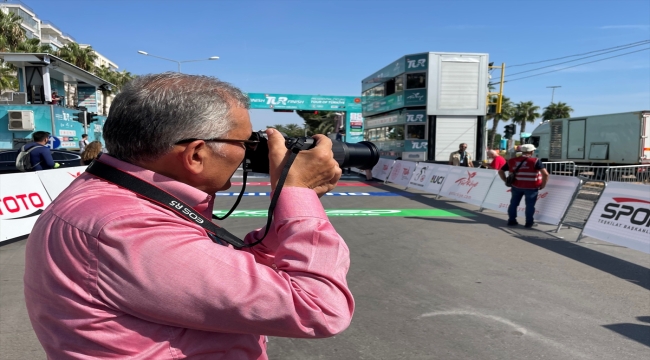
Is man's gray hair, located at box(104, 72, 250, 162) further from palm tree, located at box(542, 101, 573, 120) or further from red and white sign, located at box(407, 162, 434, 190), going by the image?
palm tree, located at box(542, 101, 573, 120)

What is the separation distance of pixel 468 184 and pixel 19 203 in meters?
Answer: 9.71

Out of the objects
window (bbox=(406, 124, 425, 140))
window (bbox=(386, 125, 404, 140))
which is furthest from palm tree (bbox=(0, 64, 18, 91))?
window (bbox=(406, 124, 425, 140))

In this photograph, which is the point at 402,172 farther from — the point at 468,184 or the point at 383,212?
the point at 383,212

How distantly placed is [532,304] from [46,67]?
23.5m

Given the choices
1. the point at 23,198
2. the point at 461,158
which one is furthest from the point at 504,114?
the point at 23,198

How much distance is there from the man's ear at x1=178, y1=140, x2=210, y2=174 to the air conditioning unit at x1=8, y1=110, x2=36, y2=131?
21.6 metres

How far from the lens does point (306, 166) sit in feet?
4.08

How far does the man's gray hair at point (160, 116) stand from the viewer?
1.16 m

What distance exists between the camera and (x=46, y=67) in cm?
2153

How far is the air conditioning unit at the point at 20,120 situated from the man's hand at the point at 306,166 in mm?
21606

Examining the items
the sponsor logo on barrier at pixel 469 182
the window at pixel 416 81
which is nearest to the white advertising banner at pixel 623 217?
the sponsor logo on barrier at pixel 469 182

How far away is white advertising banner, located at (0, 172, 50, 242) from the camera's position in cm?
729

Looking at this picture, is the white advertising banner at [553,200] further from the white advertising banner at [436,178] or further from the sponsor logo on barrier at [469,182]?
the white advertising banner at [436,178]

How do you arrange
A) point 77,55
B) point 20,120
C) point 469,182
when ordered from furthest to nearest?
point 77,55
point 20,120
point 469,182
